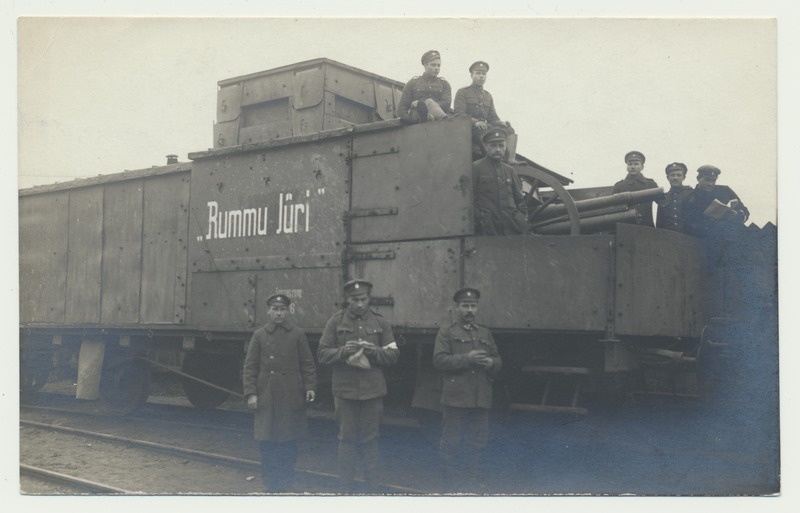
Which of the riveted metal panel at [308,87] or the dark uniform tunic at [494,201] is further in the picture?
the riveted metal panel at [308,87]

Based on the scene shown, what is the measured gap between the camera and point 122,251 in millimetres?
11266

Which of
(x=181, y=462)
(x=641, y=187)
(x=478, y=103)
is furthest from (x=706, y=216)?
(x=181, y=462)

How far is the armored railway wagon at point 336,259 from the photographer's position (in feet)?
24.1

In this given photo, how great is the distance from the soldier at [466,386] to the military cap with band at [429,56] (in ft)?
10.3

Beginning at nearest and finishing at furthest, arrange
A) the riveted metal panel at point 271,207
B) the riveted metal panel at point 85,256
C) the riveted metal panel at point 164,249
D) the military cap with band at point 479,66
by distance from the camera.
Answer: the riveted metal panel at point 271,207
the military cap with band at point 479,66
the riveted metal panel at point 164,249
the riveted metal panel at point 85,256

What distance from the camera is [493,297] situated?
294 inches

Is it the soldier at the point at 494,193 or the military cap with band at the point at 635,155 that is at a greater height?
the military cap with band at the point at 635,155

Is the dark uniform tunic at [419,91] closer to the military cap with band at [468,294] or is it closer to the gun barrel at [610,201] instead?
the gun barrel at [610,201]

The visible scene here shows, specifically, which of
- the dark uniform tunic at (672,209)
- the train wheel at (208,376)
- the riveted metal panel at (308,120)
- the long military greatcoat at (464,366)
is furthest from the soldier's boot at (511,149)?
the train wheel at (208,376)

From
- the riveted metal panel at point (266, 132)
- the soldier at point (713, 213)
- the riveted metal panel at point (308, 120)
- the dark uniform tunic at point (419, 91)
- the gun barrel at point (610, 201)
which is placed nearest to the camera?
the gun barrel at point (610, 201)

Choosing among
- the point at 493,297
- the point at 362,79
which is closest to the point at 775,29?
the point at 493,297

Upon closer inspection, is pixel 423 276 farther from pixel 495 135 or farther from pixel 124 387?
pixel 124 387

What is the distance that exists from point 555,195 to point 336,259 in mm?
2335

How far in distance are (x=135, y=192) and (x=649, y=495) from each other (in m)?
7.74
